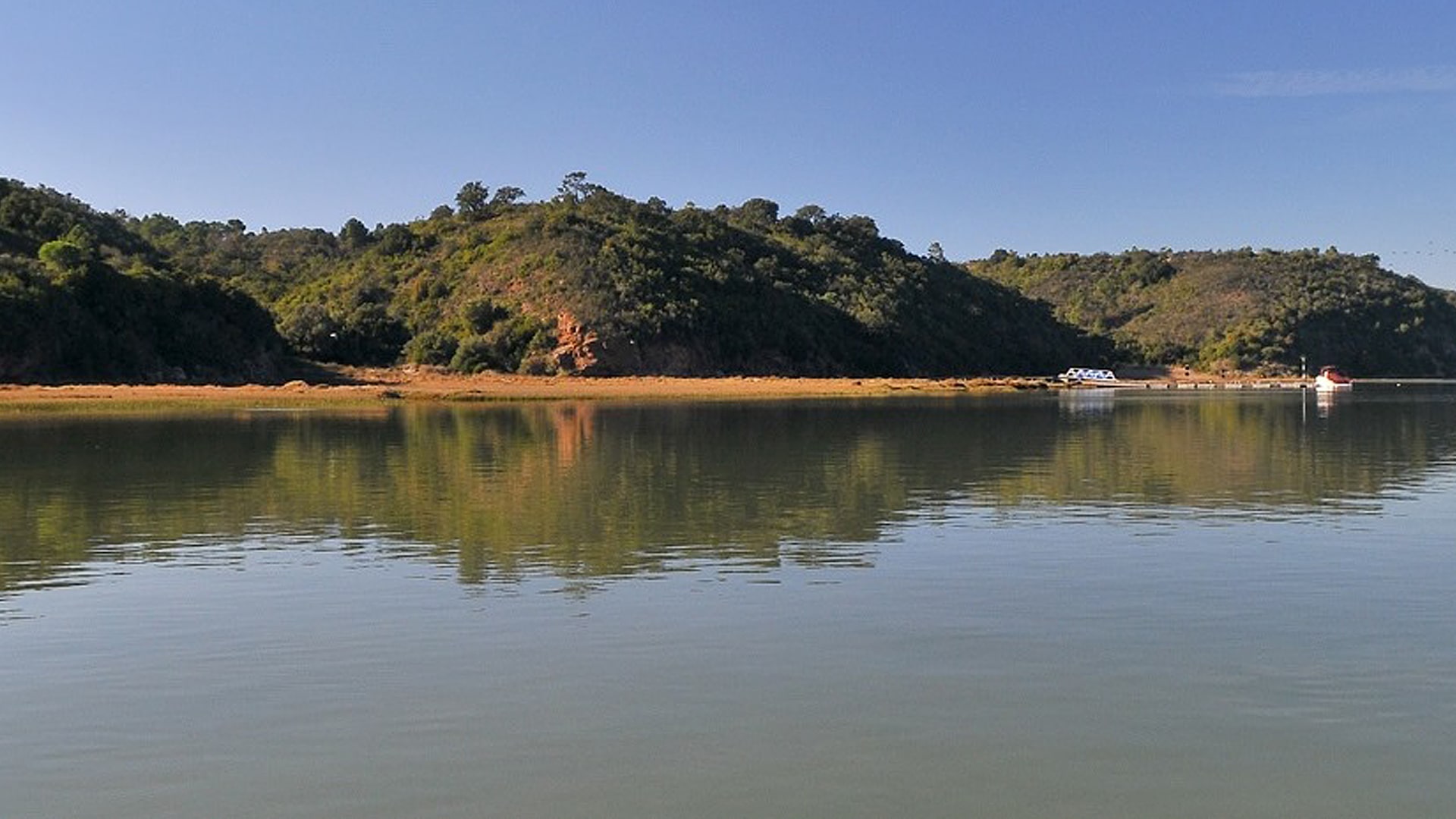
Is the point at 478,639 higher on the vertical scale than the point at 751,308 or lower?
lower

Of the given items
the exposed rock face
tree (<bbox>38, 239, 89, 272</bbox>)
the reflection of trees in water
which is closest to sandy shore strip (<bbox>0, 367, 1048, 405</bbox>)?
the exposed rock face

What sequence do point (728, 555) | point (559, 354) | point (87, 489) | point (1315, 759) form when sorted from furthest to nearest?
point (559, 354) → point (87, 489) → point (728, 555) → point (1315, 759)

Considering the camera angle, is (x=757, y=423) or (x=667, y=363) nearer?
(x=757, y=423)

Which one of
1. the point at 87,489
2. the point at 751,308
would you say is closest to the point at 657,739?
the point at 87,489

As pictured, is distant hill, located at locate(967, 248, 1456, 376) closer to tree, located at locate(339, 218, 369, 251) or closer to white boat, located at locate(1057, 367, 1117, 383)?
white boat, located at locate(1057, 367, 1117, 383)

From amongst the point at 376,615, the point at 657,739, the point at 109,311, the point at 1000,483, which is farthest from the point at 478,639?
the point at 109,311

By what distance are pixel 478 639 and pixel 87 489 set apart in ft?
60.1

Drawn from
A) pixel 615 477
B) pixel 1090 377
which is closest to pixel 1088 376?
pixel 1090 377

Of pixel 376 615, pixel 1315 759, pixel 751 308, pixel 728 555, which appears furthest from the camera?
pixel 751 308

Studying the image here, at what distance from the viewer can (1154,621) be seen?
14352 millimetres

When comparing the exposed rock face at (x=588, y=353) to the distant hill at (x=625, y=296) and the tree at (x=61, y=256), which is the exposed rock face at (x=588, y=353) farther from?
the tree at (x=61, y=256)

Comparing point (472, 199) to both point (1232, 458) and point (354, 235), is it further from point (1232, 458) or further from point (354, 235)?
point (1232, 458)

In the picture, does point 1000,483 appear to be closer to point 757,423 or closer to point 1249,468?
point 1249,468

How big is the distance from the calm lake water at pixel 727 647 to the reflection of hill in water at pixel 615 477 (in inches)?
8.6
